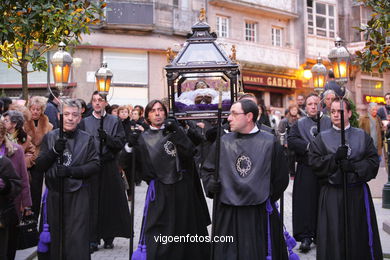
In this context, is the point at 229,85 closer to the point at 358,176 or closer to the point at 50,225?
the point at 358,176

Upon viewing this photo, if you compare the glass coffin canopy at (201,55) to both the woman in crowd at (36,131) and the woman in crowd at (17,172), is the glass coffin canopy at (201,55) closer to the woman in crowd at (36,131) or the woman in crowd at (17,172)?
the woman in crowd at (17,172)

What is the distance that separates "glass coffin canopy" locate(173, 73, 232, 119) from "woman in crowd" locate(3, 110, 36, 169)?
215 cm

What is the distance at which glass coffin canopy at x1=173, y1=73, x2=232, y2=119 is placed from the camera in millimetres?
6672

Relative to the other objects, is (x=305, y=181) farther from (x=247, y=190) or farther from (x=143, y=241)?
(x=247, y=190)

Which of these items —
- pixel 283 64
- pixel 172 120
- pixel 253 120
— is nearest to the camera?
pixel 253 120

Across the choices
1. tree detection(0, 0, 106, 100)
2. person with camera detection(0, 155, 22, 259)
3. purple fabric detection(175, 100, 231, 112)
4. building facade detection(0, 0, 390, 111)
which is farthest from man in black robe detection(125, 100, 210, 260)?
building facade detection(0, 0, 390, 111)

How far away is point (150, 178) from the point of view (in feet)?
21.7

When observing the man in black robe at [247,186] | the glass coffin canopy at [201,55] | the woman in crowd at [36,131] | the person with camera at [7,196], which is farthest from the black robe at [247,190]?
the woman in crowd at [36,131]

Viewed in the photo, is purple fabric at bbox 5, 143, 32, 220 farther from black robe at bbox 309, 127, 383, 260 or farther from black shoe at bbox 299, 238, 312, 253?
black shoe at bbox 299, 238, 312, 253

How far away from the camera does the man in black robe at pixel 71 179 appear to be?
5953 millimetres

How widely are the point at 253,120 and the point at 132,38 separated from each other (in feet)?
66.3

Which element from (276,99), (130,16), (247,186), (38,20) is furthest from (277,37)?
(247,186)

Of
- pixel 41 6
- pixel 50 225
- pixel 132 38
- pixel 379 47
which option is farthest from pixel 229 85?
pixel 132 38

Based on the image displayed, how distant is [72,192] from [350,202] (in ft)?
10.1
